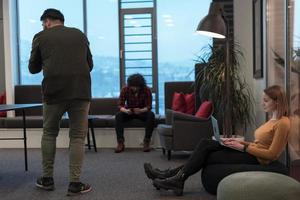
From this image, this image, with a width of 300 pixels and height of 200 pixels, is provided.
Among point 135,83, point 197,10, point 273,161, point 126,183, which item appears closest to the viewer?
point 273,161

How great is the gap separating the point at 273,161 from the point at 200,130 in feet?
6.30

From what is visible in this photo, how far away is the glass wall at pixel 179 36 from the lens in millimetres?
6852

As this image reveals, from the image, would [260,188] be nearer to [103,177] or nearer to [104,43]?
[103,177]

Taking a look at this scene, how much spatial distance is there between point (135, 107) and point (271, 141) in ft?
9.95

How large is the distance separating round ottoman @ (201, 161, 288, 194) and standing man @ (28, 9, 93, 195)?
1017 mm

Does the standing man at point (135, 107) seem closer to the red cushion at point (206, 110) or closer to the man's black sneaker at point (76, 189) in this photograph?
the red cushion at point (206, 110)

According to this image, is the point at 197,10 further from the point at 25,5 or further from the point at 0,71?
the point at 0,71

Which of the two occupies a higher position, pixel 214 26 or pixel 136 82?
pixel 214 26

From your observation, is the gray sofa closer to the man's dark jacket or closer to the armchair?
the armchair

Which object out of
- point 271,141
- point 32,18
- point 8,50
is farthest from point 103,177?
point 32,18

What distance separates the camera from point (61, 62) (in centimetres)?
324

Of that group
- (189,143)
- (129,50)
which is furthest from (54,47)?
(129,50)

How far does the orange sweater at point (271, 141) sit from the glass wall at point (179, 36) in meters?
3.93

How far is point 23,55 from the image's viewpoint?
7102 mm
